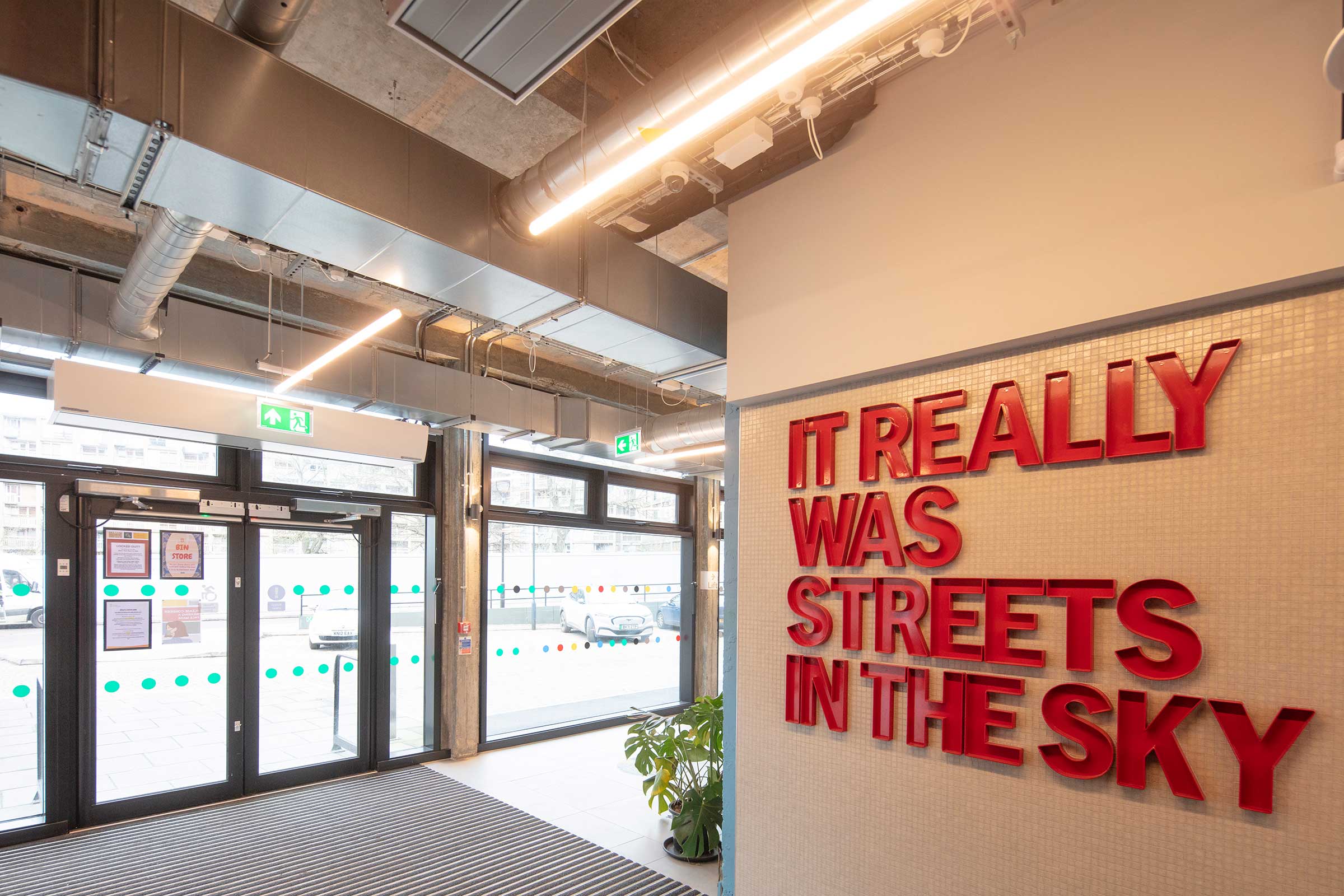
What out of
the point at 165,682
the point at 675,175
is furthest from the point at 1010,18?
the point at 165,682

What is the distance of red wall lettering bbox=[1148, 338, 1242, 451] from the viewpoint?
2229mm

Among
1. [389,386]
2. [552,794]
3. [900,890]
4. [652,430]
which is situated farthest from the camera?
[652,430]

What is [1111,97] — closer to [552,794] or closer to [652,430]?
[652,430]

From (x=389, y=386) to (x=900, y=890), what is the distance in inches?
186

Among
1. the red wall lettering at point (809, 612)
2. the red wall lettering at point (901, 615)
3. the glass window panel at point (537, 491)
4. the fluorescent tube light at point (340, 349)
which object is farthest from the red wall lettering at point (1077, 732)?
the glass window panel at point (537, 491)

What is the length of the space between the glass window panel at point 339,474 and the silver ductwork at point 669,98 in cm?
313

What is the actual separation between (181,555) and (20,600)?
38.0 inches

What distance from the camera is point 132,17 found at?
241 cm

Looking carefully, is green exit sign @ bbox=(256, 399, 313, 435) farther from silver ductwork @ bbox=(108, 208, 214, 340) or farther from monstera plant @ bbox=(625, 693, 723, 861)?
monstera plant @ bbox=(625, 693, 723, 861)

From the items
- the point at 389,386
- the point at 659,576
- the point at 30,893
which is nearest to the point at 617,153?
the point at 389,386

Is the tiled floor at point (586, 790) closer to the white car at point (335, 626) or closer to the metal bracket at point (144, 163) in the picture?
the white car at point (335, 626)

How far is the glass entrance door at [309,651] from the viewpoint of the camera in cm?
607

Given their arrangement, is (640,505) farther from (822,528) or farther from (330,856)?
(822,528)

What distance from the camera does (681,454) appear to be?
7.04 m
